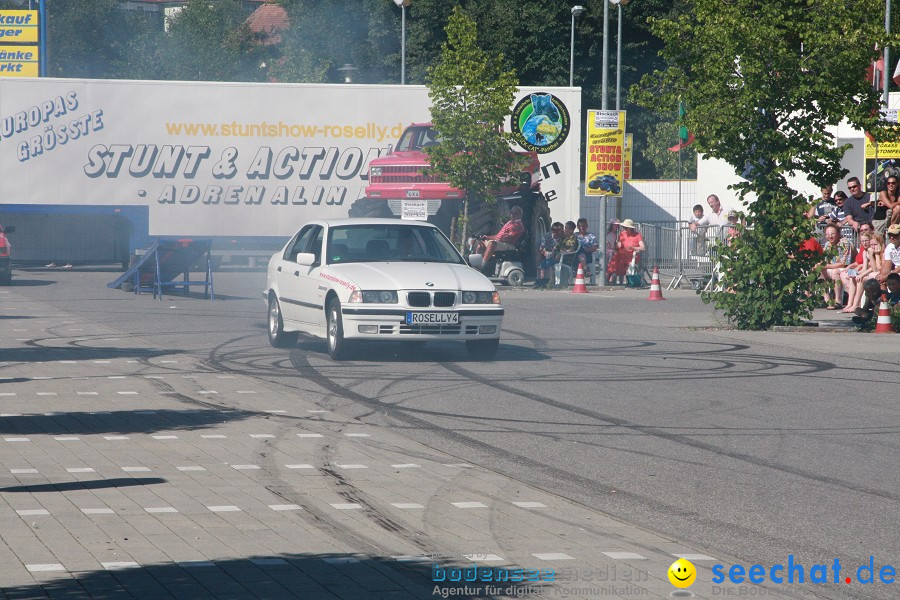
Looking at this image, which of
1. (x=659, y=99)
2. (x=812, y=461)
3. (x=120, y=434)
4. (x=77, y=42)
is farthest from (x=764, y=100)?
(x=77, y=42)

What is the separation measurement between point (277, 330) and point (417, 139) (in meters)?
15.7

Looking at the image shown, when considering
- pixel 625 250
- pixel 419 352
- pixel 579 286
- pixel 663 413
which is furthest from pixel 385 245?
pixel 625 250

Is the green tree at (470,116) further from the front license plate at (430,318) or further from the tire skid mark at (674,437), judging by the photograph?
the tire skid mark at (674,437)

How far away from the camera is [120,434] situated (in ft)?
31.4

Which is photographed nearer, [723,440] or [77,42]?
[723,440]

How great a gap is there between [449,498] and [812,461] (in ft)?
9.10

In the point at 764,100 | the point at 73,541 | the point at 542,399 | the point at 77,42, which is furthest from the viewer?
the point at 77,42

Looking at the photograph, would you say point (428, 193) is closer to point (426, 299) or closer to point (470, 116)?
point (470, 116)

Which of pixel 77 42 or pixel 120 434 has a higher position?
pixel 77 42

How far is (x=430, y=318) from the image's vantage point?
14.3 metres

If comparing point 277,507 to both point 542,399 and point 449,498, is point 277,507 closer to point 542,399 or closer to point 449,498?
point 449,498

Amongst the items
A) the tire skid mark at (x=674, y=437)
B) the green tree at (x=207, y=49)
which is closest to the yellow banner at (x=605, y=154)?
the tire skid mark at (x=674, y=437)

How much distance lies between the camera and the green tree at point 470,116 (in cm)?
2948

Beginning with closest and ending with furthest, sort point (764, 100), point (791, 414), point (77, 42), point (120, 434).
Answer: point (120, 434)
point (791, 414)
point (764, 100)
point (77, 42)
